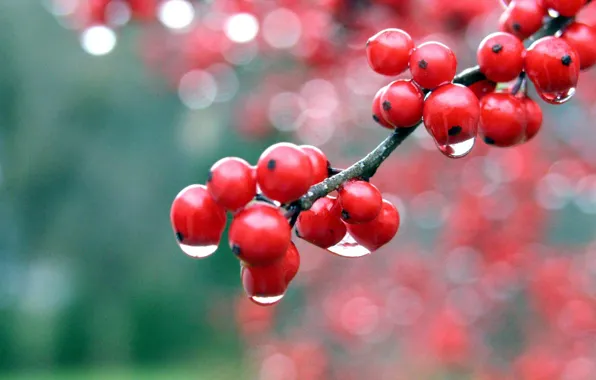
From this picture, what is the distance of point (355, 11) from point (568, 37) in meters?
1.26

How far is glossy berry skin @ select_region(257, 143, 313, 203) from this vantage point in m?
0.89

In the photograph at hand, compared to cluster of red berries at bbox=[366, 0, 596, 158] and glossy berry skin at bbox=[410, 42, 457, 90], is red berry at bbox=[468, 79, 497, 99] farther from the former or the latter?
glossy berry skin at bbox=[410, 42, 457, 90]

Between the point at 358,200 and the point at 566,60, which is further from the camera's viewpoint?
the point at 566,60

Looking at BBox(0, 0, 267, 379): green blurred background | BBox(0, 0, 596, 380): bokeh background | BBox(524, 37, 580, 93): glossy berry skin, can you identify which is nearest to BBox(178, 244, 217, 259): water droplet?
BBox(524, 37, 580, 93): glossy berry skin

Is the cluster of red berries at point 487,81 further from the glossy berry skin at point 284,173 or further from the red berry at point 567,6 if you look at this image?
the glossy berry skin at point 284,173

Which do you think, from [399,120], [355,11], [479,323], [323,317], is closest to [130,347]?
[323,317]

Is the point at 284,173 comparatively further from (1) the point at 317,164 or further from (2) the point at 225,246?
(2) the point at 225,246

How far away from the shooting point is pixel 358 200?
970 mm

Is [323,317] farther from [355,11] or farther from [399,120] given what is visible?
[399,120]

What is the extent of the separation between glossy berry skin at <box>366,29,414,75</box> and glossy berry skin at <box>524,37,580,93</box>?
22 cm

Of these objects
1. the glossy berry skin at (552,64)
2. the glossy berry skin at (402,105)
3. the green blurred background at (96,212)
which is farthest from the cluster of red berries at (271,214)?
the green blurred background at (96,212)

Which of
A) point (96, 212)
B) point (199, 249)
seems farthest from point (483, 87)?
point (96, 212)

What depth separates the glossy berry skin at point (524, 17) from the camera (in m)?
1.23

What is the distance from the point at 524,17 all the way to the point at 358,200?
1.87 ft
